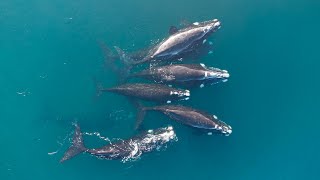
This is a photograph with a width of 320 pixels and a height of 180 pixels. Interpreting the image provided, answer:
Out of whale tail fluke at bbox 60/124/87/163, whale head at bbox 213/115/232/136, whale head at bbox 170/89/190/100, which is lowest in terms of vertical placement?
whale tail fluke at bbox 60/124/87/163

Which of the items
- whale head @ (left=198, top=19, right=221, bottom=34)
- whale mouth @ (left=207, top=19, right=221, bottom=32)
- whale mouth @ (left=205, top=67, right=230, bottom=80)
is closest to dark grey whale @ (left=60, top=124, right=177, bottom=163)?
whale mouth @ (left=205, top=67, right=230, bottom=80)

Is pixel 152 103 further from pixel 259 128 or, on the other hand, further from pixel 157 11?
pixel 259 128

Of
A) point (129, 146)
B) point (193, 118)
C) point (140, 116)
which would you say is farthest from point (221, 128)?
point (129, 146)

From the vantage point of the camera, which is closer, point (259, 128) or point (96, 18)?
point (96, 18)

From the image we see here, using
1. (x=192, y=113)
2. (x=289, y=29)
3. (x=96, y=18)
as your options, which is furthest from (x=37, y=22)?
(x=289, y=29)

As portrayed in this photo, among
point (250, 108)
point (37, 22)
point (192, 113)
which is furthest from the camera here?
point (250, 108)

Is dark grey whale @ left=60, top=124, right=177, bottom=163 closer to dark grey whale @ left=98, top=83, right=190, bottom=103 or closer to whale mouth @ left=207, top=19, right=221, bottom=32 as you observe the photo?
dark grey whale @ left=98, top=83, right=190, bottom=103
